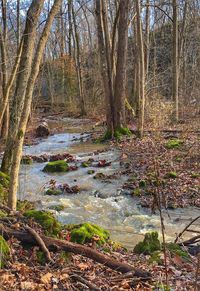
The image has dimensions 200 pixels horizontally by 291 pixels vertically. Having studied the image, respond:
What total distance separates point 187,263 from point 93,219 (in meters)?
3.45

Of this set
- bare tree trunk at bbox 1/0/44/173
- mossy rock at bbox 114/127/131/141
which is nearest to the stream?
bare tree trunk at bbox 1/0/44/173

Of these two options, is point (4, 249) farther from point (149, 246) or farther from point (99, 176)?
point (99, 176)

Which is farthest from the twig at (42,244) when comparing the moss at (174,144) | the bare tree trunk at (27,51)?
the moss at (174,144)

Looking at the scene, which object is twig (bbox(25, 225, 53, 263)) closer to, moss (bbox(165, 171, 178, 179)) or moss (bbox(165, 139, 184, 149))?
moss (bbox(165, 171, 178, 179))

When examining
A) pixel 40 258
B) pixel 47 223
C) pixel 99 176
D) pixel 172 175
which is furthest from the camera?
pixel 99 176

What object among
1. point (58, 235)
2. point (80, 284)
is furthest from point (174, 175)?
point (80, 284)

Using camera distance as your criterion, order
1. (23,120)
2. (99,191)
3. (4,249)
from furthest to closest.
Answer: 1. (99,191)
2. (23,120)
3. (4,249)

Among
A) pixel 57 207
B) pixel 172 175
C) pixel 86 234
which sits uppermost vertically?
pixel 86 234

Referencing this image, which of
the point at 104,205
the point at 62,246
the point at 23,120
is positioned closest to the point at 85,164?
the point at 104,205

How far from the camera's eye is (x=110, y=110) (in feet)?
56.5

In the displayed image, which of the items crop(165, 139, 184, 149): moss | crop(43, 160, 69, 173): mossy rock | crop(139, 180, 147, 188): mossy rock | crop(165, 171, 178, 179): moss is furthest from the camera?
crop(165, 139, 184, 149): moss

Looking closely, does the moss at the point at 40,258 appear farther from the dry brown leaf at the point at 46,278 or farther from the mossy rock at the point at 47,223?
the mossy rock at the point at 47,223

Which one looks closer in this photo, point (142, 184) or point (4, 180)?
point (4, 180)

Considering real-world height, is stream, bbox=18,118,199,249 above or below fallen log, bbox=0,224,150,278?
below
